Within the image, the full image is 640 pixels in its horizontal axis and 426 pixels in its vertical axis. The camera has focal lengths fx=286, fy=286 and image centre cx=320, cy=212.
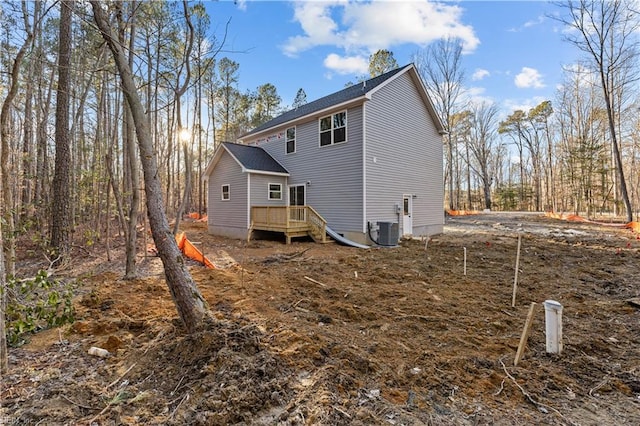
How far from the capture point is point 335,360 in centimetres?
271

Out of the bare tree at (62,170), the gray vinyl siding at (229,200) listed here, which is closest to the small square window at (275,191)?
the gray vinyl siding at (229,200)

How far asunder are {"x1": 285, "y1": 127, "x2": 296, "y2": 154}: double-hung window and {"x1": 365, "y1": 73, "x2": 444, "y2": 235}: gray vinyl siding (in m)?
3.98

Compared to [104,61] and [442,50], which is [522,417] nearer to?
[104,61]

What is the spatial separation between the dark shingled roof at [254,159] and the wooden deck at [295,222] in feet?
6.90

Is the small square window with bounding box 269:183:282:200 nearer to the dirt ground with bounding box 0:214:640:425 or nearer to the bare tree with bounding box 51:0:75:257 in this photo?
the bare tree with bounding box 51:0:75:257

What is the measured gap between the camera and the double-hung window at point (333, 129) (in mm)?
11461

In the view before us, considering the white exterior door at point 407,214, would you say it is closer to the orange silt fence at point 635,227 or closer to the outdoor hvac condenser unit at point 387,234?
the outdoor hvac condenser unit at point 387,234

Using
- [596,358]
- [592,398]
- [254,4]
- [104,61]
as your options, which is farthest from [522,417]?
[104,61]

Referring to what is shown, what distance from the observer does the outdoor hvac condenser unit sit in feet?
34.8

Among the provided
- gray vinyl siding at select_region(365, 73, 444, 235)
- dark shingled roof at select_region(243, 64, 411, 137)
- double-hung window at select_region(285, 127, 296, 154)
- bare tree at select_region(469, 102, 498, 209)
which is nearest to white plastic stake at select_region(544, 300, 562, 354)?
gray vinyl siding at select_region(365, 73, 444, 235)

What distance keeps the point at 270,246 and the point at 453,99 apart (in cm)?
2446

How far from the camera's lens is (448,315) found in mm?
4008

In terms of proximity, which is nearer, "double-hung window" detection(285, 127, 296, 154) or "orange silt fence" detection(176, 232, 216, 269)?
"orange silt fence" detection(176, 232, 216, 269)

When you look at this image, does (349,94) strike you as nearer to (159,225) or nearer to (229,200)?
(229,200)
